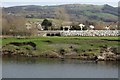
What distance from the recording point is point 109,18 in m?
86.2

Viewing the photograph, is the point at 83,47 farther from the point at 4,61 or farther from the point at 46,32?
the point at 46,32

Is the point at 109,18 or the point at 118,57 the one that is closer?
the point at 118,57

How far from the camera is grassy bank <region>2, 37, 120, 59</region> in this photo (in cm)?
3541

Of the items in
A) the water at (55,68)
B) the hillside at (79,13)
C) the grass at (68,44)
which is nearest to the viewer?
the water at (55,68)

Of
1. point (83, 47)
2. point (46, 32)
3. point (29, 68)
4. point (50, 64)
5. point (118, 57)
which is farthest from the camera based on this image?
point (46, 32)

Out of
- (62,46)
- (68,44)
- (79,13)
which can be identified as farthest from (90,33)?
(79,13)

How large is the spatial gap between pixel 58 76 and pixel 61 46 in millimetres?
13102

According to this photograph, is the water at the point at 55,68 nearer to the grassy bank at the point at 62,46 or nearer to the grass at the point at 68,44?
the grassy bank at the point at 62,46

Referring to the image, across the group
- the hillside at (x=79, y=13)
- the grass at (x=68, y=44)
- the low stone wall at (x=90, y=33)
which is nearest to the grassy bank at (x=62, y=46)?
the grass at (x=68, y=44)

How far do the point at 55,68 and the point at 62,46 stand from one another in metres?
9.23

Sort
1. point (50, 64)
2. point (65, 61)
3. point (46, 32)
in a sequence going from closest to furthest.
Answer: point (50, 64) → point (65, 61) → point (46, 32)

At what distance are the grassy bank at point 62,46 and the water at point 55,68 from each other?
288cm

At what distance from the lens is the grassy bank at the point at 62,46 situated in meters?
35.4

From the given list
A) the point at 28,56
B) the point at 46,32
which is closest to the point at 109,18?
the point at 46,32
